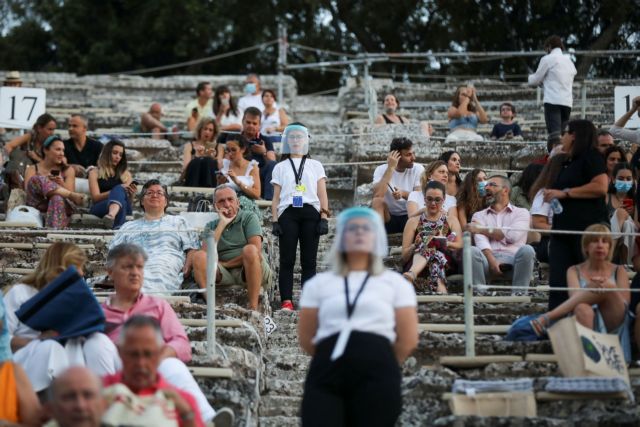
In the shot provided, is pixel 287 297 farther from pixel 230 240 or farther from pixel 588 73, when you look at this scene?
pixel 588 73

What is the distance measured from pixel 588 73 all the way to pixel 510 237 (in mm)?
15367

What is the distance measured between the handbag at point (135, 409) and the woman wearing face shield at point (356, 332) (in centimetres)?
67

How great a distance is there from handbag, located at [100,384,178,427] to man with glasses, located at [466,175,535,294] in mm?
4041

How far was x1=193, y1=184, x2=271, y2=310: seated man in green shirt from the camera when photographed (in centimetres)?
1161

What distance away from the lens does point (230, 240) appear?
12.0 metres

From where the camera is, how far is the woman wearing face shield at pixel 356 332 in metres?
7.91

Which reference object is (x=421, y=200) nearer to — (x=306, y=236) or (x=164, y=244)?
Result: (x=306, y=236)

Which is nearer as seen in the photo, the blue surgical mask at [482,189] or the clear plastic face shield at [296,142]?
the blue surgical mask at [482,189]

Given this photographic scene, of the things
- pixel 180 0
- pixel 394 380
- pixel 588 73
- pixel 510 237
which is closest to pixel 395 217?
pixel 510 237

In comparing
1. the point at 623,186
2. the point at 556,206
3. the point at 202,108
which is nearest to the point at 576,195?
the point at 556,206

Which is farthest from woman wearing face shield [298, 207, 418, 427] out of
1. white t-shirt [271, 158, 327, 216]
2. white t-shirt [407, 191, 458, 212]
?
white t-shirt [407, 191, 458, 212]

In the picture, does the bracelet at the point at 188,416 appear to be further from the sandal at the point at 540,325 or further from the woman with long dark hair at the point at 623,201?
the woman with long dark hair at the point at 623,201

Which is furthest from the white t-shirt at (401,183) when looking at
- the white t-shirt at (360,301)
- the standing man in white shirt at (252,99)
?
the white t-shirt at (360,301)

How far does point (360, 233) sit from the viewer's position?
8.09 m
